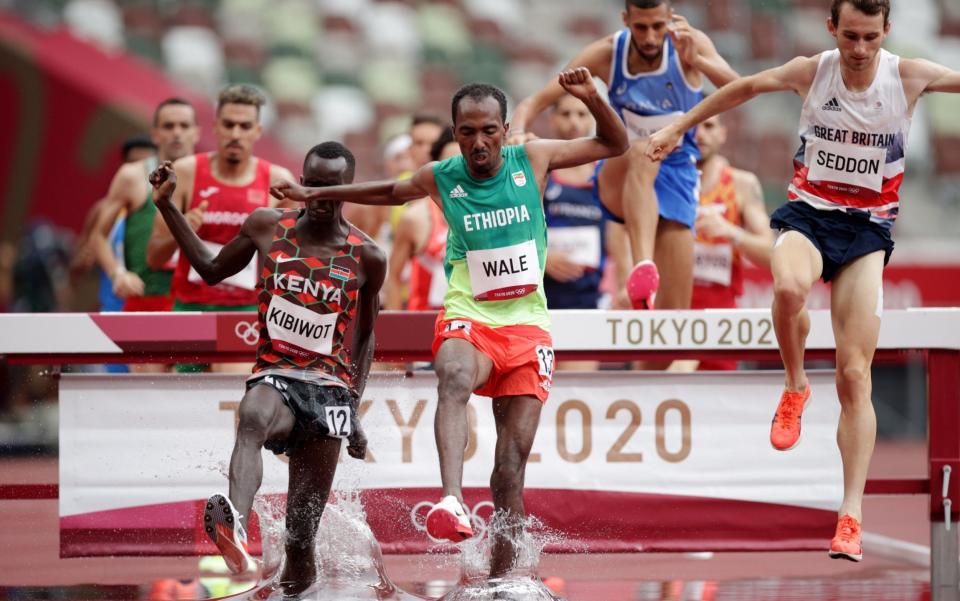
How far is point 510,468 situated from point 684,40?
2649 millimetres

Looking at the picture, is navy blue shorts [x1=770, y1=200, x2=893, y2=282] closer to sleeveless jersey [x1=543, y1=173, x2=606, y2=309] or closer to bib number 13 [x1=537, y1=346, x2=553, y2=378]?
bib number 13 [x1=537, y1=346, x2=553, y2=378]

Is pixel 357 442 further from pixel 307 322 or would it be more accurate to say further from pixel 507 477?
pixel 507 477

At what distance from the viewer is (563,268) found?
8664 millimetres

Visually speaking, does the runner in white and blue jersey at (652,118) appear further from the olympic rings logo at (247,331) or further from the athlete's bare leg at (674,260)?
the olympic rings logo at (247,331)

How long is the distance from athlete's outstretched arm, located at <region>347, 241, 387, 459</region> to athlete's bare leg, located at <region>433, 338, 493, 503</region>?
42cm

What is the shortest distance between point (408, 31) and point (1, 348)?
12546 millimetres

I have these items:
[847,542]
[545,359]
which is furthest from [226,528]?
[847,542]

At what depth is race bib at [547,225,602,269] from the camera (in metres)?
8.76

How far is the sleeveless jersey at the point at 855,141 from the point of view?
583cm

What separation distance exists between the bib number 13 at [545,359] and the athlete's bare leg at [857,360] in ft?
4.06

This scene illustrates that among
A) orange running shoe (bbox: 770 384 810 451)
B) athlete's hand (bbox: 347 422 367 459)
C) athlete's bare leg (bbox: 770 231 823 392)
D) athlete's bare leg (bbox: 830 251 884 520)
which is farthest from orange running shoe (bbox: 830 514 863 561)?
athlete's hand (bbox: 347 422 367 459)

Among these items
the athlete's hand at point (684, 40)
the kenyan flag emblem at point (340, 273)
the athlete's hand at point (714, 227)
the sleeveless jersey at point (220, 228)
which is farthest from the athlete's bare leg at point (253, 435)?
the athlete's hand at point (714, 227)

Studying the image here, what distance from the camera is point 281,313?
5.72 meters

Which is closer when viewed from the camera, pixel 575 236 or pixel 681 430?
pixel 681 430
